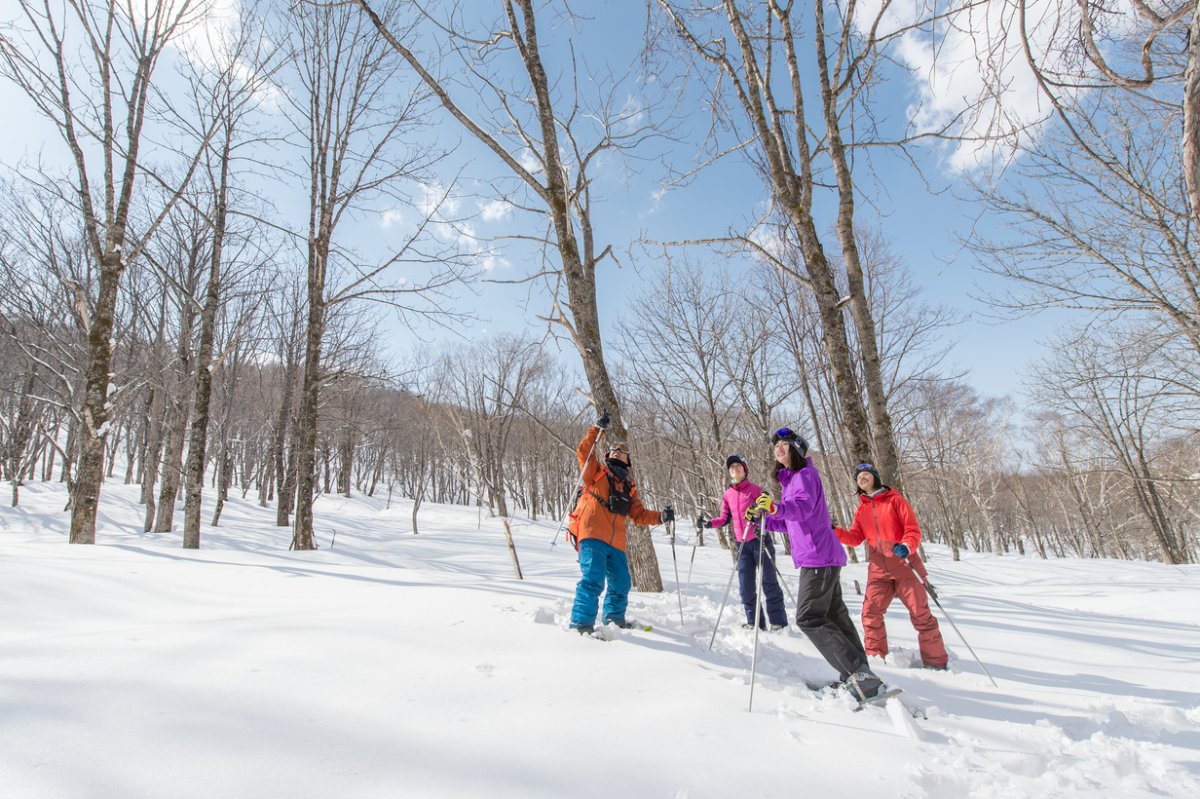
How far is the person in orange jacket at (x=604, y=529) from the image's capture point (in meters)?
3.86

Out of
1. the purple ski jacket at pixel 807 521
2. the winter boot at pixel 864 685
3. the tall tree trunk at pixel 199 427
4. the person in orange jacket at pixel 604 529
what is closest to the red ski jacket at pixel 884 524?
the purple ski jacket at pixel 807 521

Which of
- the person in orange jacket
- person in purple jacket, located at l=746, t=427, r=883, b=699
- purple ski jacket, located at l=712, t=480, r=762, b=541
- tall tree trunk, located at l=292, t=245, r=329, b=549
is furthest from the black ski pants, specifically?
tall tree trunk, located at l=292, t=245, r=329, b=549

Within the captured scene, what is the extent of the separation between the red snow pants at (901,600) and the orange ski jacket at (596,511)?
2.03 meters

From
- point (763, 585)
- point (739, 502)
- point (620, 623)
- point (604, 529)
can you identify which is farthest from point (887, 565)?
point (604, 529)

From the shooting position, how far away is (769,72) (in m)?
6.97

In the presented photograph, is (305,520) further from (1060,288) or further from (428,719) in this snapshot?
(1060,288)

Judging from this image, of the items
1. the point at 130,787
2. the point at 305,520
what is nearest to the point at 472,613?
the point at 130,787

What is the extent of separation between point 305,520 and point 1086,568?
23.3 m

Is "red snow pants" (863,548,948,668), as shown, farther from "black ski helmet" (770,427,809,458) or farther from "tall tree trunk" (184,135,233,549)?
"tall tree trunk" (184,135,233,549)

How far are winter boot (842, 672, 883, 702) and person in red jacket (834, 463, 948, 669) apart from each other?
4.24ft

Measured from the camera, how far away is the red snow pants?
4160 mm

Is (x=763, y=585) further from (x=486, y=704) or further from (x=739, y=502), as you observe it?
(x=486, y=704)

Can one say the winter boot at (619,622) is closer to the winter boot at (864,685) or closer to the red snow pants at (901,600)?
the winter boot at (864,685)

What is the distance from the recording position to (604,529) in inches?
159
